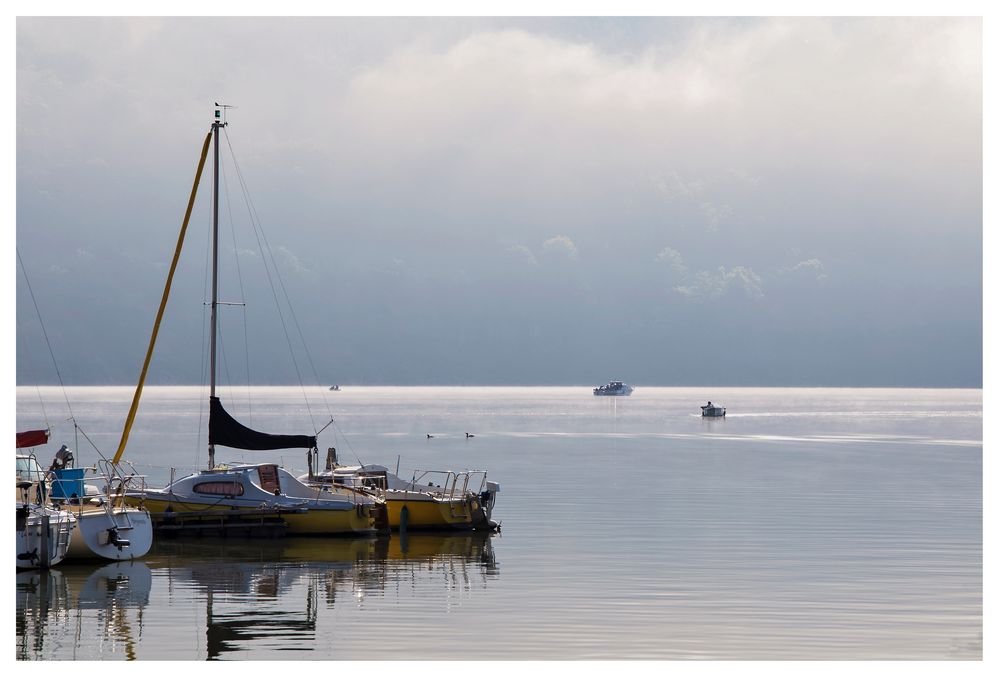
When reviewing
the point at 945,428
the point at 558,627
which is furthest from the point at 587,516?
the point at 945,428

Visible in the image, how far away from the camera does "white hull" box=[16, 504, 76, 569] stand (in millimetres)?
37156

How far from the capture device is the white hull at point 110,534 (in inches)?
1549

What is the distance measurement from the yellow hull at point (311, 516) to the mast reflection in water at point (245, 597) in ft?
1.41

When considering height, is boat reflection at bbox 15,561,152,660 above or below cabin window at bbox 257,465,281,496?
below

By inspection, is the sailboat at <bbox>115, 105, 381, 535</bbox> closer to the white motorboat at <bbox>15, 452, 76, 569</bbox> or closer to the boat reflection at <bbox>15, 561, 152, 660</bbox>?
the boat reflection at <bbox>15, 561, 152, 660</bbox>

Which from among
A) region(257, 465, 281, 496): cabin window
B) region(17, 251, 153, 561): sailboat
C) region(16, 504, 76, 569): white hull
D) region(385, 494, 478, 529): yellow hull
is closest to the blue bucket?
region(17, 251, 153, 561): sailboat

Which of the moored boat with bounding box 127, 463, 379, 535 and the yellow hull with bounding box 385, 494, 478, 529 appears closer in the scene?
the moored boat with bounding box 127, 463, 379, 535

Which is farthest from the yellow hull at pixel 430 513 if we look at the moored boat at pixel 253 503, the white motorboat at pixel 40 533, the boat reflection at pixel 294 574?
the white motorboat at pixel 40 533

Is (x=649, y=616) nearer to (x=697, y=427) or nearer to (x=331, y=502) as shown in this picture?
(x=331, y=502)

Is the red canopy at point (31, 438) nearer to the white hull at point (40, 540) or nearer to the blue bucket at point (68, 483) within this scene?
the blue bucket at point (68, 483)

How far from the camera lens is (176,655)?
27500mm

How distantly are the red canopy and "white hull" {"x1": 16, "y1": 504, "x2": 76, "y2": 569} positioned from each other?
7974 millimetres
